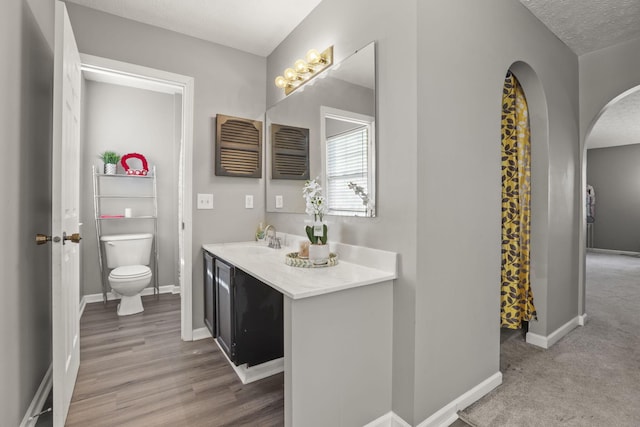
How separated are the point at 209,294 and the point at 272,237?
0.66m

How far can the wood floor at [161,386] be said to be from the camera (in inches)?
64.4

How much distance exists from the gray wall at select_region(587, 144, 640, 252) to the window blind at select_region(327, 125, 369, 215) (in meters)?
8.59

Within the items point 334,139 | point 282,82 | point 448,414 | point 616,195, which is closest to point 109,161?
point 282,82

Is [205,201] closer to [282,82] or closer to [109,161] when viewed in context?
[282,82]

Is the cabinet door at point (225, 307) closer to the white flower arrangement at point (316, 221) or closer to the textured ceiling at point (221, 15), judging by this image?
the white flower arrangement at point (316, 221)

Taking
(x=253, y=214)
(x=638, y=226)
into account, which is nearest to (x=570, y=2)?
(x=253, y=214)

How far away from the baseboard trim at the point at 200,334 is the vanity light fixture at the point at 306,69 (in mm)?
2098

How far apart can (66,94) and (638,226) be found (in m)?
10.0

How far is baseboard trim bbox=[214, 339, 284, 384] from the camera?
198 centimetres

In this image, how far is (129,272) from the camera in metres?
3.07

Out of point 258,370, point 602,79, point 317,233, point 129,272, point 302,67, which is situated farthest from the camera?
point 129,272

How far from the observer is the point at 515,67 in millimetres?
2174

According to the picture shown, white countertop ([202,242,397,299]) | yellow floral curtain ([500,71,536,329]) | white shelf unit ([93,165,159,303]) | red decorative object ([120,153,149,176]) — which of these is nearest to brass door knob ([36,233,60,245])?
white countertop ([202,242,397,299])

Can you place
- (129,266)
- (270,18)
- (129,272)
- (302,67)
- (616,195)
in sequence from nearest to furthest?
(302,67) < (270,18) < (129,272) < (129,266) < (616,195)
